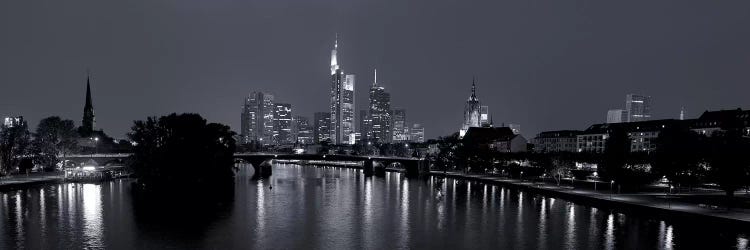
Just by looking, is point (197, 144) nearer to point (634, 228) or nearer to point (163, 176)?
point (163, 176)

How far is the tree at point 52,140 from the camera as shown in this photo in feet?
427

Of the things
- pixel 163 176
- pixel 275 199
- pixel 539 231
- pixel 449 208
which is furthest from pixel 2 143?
pixel 539 231

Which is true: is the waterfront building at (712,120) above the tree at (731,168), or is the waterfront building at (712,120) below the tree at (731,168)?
above

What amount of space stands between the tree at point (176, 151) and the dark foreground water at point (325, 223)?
7987 mm

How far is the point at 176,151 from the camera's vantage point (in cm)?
10212

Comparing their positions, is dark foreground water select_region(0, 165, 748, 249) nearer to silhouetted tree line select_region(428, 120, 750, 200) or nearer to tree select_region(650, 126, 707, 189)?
silhouetted tree line select_region(428, 120, 750, 200)

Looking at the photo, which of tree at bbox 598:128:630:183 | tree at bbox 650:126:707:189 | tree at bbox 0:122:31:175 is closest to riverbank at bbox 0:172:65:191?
tree at bbox 0:122:31:175

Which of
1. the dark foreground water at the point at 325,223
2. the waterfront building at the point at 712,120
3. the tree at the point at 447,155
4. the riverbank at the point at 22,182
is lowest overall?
the dark foreground water at the point at 325,223

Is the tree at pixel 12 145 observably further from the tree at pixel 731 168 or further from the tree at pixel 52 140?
the tree at pixel 731 168

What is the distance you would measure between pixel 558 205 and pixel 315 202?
118 ft

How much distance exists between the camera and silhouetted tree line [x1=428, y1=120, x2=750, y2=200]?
68131 mm

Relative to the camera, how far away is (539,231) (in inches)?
2314

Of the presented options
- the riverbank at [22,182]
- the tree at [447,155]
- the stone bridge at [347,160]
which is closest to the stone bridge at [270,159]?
the stone bridge at [347,160]

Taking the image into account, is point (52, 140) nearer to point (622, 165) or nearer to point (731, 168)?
point (622, 165)
